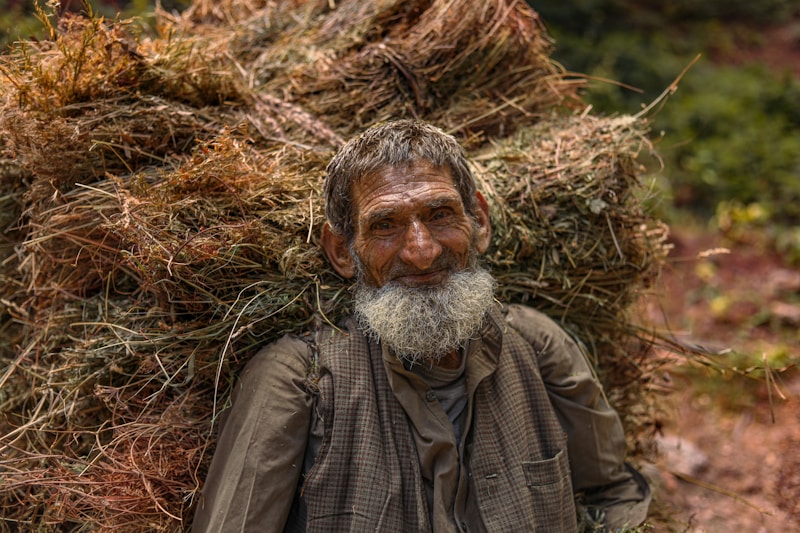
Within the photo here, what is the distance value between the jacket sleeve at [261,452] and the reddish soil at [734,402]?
5.86ft

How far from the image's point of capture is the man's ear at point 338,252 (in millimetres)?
2734

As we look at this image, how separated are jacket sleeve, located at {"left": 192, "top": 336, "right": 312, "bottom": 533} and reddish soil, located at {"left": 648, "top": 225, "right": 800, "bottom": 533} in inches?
70.3

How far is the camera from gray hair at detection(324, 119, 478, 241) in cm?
251

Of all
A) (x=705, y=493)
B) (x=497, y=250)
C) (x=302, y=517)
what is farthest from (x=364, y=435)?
(x=705, y=493)

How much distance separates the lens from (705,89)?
443 inches

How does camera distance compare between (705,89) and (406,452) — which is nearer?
(406,452)

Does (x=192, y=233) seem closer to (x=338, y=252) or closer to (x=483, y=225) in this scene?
(x=338, y=252)

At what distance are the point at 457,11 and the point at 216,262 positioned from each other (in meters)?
2.02

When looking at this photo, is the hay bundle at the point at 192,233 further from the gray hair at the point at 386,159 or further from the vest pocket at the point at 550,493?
the vest pocket at the point at 550,493

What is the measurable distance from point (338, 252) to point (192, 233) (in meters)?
0.59

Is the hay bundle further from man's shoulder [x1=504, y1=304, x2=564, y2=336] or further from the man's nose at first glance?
the man's nose

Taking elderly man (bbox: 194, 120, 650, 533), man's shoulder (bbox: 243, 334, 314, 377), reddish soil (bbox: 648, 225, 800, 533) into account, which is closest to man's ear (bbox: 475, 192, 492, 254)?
elderly man (bbox: 194, 120, 650, 533)

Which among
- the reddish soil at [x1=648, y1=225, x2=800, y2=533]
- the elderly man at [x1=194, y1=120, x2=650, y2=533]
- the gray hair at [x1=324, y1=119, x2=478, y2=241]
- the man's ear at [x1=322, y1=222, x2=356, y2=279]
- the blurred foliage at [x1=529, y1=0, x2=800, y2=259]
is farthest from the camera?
the blurred foliage at [x1=529, y1=0, x2=800, y2=259]

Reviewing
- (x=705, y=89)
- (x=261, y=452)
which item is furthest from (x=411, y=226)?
(x=705, y=89)
